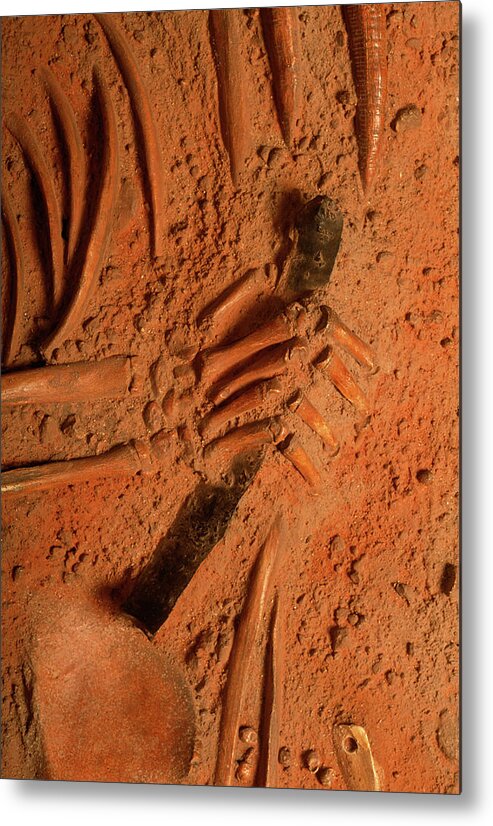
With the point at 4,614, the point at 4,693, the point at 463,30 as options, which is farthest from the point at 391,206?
the point at 4,693

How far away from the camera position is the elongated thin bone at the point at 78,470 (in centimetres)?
165

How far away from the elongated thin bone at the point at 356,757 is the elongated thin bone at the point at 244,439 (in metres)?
0.58

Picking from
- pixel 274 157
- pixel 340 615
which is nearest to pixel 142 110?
pixel 274 157

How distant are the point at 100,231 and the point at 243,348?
1.20 feet

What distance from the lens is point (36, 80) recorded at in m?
1.66

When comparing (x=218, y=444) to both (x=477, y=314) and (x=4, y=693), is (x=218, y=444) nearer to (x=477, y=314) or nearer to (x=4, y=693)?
(x=477, y=314)

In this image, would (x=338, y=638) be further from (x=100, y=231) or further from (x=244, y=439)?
(x=100, y=231)

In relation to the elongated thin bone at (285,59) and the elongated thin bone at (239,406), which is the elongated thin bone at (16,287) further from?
the elongated thin bone at (285,59)

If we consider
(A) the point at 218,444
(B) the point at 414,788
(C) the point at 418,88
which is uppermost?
(C) the point at 418,88

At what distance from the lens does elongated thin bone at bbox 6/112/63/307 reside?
1.66m

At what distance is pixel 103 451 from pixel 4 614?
0.39 meters

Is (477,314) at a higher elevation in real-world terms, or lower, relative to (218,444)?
lower

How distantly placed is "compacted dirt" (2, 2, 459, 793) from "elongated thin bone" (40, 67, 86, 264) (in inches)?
0.7

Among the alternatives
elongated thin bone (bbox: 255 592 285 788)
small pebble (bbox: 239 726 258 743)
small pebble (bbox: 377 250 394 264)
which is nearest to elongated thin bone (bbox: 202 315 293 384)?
small pebble (bbox: 377 250 394 264)
